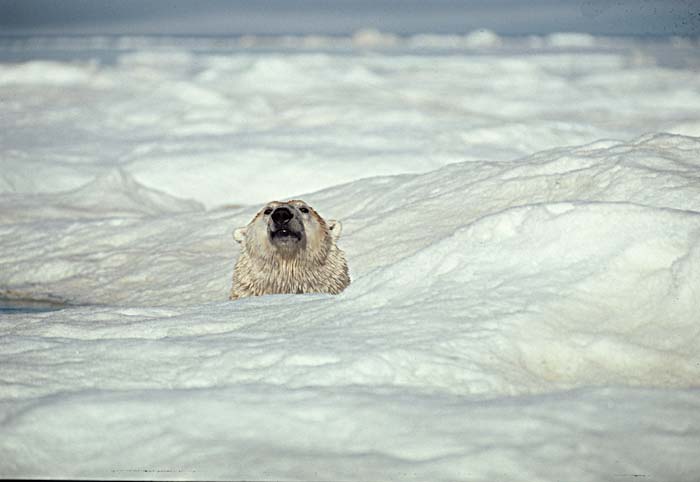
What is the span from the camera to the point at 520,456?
7.56ft

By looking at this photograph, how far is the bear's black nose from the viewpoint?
6.05 m

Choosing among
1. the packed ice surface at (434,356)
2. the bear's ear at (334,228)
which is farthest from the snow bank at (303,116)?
the bear's ear at (334,228)

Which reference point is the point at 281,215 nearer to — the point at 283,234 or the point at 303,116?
the point at 283,234

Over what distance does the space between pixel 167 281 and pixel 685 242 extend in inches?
259

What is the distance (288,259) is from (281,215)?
414 millimetres

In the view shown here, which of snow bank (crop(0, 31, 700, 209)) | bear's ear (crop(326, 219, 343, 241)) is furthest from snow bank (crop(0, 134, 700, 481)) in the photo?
snow bank (crop(0, 31, 700, 209))

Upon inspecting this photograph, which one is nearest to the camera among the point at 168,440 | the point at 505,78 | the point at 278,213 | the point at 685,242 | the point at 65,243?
the point at 168,440

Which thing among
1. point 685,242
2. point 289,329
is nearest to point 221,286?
point 289,329

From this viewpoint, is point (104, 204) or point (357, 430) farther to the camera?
point (104, 204)

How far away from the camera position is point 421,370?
3.05 meters

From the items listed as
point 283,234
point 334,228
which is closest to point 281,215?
point 283,234

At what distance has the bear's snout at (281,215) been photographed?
605 centimetres

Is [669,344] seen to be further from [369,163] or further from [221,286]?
[369,163]

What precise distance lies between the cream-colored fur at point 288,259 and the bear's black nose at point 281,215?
4 cm
